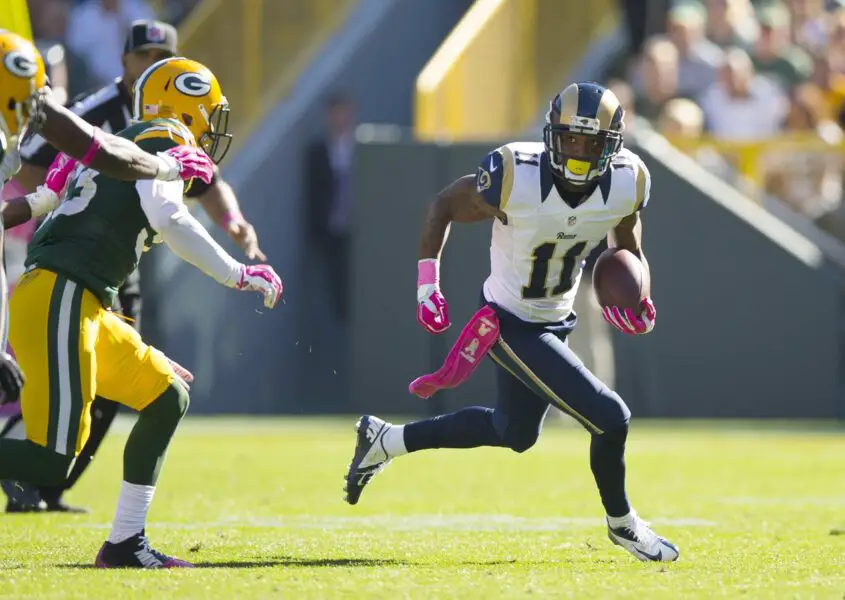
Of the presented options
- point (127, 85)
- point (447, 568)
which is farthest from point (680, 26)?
point (447, 568)

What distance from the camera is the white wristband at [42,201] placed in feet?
18.5

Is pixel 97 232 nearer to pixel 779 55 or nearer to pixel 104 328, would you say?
pixel 104 328

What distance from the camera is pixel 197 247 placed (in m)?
5.45

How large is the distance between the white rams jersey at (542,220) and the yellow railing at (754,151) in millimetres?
6816

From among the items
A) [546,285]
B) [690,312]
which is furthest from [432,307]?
[690,312]

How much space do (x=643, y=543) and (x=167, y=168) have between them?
2031 millimetres

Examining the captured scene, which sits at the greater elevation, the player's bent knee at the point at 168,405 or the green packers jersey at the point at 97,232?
the green packers jersey at the point at 97,232

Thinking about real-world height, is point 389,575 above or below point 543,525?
above

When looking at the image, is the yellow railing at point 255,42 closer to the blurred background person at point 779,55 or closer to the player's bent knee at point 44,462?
the blurred background person at point 779,55

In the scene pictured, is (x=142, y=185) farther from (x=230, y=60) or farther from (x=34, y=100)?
(x=230, y=60)

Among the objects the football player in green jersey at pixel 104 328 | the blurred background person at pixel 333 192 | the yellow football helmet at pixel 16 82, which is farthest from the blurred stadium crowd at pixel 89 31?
the yellow football helmet at pixel 16 82

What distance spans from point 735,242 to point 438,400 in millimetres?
2465

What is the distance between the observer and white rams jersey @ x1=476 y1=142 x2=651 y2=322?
20.0ft

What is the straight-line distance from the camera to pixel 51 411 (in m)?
5.26
